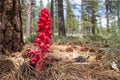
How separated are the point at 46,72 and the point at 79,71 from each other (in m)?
0.46

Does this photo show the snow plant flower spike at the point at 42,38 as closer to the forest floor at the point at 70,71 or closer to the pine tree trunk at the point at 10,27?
the forest floor at the point at 70,71

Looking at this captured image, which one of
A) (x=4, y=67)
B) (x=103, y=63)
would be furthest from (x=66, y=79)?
(x=103, y=63)

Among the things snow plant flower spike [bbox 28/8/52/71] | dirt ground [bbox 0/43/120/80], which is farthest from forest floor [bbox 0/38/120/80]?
snow plant flower spike [bbox 28/8/52/71]

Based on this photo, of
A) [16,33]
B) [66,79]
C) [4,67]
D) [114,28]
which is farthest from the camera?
[114,28]

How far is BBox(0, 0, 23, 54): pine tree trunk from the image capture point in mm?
3186

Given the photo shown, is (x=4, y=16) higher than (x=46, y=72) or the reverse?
higher

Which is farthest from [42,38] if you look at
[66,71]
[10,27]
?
[10,27]

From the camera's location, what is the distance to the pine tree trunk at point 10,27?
319 cm

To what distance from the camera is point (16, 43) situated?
3297 mm

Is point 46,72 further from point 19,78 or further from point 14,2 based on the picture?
point 14,2

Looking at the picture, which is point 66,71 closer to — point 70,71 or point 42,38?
point 70,71

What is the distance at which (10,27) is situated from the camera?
3262 millimetres

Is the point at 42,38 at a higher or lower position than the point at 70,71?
higher

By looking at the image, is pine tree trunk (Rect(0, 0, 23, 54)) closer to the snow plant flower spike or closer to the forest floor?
the forest floor
